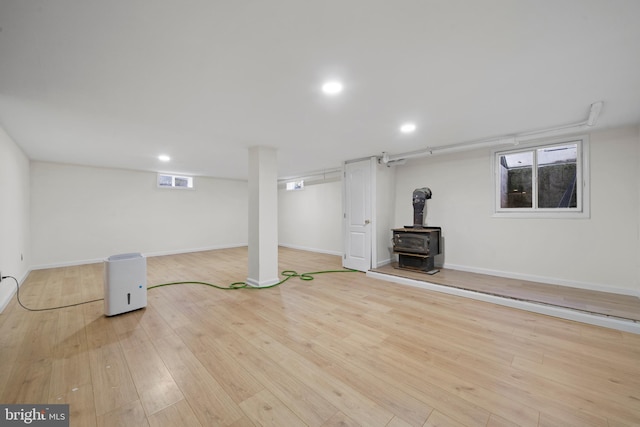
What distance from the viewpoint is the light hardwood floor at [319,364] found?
149 cm

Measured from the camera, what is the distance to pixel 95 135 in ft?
11.6

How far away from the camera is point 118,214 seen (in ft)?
20.4

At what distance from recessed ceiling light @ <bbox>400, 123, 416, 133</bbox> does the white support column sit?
212 cm

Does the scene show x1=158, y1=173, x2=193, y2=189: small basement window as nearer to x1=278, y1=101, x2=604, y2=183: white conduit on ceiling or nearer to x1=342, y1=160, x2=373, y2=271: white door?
x1=342, y1=160, x2=373, y2=271: white door

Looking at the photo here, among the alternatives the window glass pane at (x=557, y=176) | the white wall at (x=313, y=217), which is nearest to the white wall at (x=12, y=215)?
the white wall at (x=313, y=217)

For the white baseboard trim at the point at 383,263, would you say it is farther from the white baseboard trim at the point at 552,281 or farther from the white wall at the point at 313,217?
the white wall at the point at 313,217

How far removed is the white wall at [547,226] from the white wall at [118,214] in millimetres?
6218

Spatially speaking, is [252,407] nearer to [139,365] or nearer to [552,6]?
[139,365]

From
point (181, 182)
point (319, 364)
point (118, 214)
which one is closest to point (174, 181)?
point (181, 182)

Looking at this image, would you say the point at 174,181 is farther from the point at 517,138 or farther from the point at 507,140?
the point at 517,138

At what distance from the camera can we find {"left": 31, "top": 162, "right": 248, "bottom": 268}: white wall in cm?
531

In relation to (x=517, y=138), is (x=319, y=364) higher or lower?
lower

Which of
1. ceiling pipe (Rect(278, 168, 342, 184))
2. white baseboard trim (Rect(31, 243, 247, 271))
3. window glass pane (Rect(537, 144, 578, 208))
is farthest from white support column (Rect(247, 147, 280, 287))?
window glass pane (Rect(537, 144, 578, 208))

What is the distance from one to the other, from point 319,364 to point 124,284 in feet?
8.62
